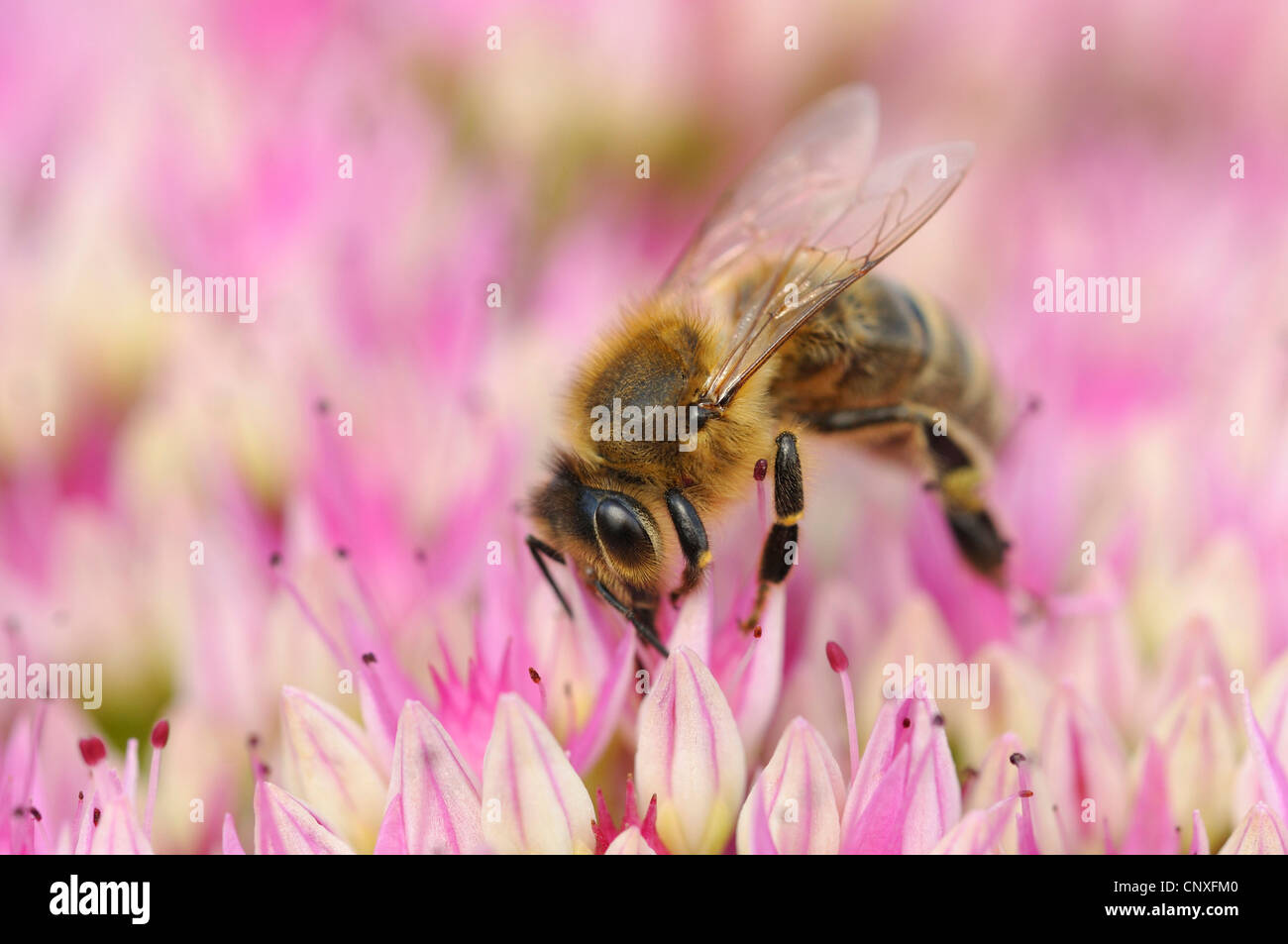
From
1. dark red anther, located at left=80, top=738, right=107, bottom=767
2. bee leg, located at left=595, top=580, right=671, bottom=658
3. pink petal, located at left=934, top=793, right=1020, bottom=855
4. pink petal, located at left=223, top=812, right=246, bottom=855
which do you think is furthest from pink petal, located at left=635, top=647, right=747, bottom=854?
dark red anther, located at left=80, top=738, right=107, bottom=767

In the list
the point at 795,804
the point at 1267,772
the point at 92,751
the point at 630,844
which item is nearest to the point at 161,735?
the point at 92,751

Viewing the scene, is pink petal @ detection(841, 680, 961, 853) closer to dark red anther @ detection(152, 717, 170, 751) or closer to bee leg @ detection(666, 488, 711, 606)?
bee leg @ detection(666, 488, 711, 606)

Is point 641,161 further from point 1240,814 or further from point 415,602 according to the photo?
point 1240,814

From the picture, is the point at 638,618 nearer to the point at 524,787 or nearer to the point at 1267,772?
the point at 524,787

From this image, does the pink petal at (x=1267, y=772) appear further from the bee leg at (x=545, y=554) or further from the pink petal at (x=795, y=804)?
the bee leg at (x=545, y=554)

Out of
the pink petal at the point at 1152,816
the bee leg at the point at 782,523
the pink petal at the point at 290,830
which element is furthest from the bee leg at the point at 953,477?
the pink petal at the point at 290,830
